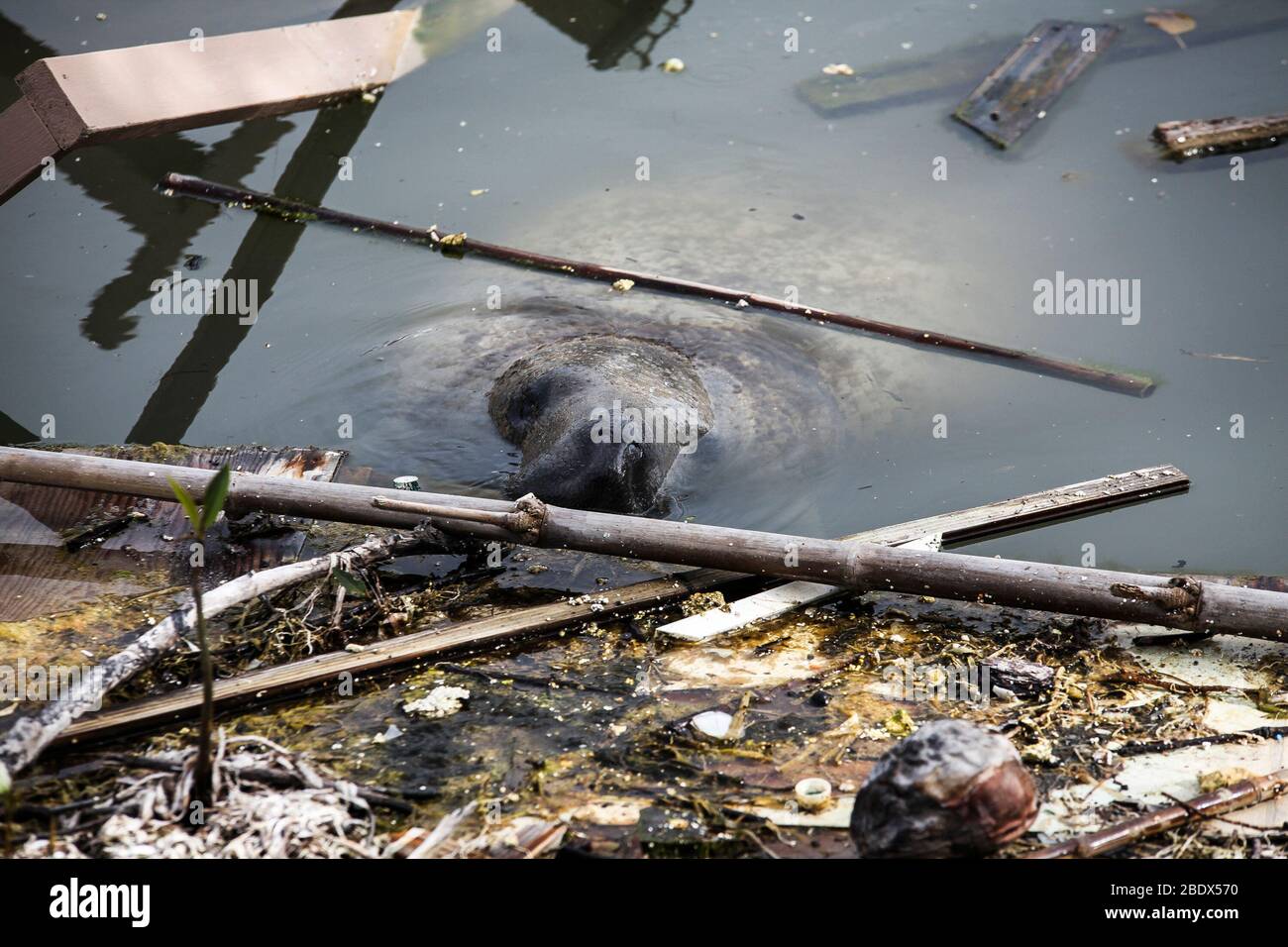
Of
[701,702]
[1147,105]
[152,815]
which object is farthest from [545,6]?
[152,815]

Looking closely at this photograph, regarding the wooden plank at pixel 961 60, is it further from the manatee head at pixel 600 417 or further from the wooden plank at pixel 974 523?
A: the wooden plank at pixel 974 523

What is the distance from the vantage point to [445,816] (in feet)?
9.98

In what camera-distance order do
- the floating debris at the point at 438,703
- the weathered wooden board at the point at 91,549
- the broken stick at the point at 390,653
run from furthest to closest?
the weathered wooden board at the point at 91,549 → the floating debris at the point at 438,703 → the broken stick at the point at 390,653

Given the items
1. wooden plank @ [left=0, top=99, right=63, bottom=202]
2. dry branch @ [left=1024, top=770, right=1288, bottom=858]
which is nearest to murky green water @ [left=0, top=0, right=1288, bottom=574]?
wooden plank @ [left=0, top=99, right=63, bottom=202]

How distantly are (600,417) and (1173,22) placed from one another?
654 centimetres

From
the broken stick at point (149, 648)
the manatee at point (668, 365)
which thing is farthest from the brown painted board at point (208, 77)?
the broken stick at point (149, 648)

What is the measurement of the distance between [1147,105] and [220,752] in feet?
24.5

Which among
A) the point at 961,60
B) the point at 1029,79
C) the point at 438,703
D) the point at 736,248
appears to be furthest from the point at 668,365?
the point at 961,60

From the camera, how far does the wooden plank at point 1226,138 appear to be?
7391mm

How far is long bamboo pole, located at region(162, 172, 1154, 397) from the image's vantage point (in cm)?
584

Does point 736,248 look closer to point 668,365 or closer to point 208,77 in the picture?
point 668,365

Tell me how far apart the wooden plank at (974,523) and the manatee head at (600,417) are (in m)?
0.92

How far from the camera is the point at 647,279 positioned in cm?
646

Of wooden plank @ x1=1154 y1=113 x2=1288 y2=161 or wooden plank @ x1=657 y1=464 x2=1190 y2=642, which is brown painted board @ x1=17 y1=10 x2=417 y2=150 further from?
wooden plank @ x1=1154 y1=113 x2=1288 y2=161
